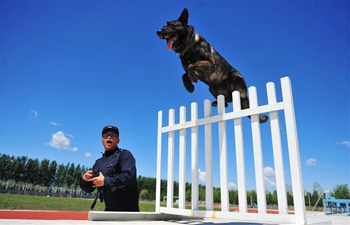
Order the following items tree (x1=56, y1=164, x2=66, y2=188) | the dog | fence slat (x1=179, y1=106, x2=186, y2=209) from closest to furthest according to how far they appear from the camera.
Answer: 1. the dog
2. fence slat (x1=179, y1=106, x2=186, y2=209)
3. tree (x1=56, y1=164, x2=66, y2=188)

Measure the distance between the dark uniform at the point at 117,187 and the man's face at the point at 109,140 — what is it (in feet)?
0.22

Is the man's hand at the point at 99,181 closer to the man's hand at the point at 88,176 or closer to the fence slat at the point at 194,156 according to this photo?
the man's hand at the point at 88,176

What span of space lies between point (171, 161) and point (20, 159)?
80367 millimetres

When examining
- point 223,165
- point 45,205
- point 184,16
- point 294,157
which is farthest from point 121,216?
point 45,205

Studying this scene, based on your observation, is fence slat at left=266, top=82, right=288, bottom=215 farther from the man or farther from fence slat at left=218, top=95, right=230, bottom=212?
the man

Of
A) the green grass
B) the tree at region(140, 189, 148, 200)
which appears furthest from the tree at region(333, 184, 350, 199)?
the tree at region(140, 189, 148, 200)

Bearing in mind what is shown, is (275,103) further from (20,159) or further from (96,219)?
(20,159)

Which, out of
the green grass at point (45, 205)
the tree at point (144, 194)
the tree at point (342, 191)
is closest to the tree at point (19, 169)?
the tree at point (144, 194)

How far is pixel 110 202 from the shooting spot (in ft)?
9.69

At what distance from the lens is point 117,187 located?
287 centimetres

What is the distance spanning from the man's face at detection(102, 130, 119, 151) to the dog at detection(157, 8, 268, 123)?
4.09 feet

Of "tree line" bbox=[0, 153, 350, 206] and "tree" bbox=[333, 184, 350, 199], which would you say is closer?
"tree" bbox=[333, 184, 350, 199]

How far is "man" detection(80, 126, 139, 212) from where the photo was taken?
2.54 m

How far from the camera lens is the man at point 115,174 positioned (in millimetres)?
2537
